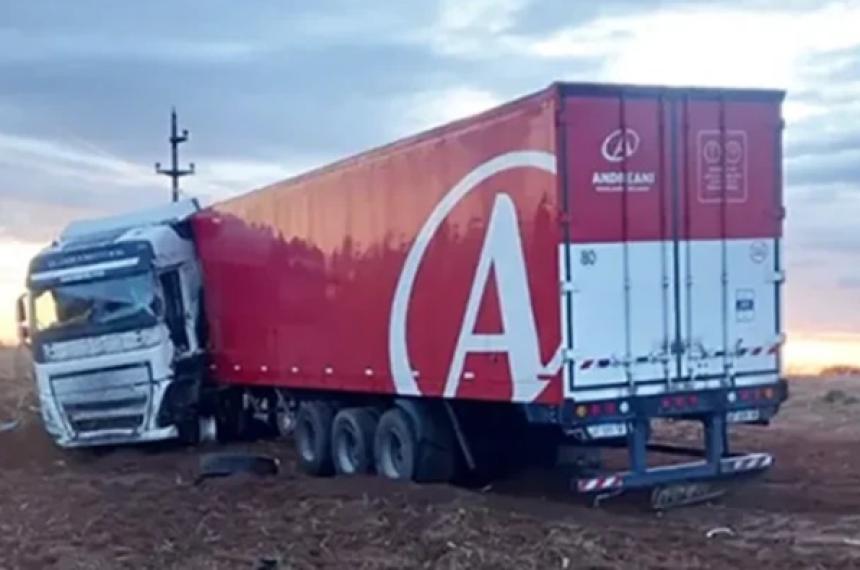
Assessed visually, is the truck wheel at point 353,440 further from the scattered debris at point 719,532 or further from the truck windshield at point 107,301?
the scattered debris at point 719,532

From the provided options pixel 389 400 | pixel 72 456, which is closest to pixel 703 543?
pixel 389 400

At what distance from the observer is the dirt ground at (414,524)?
10.9m

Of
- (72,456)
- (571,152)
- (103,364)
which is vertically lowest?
(72,456)

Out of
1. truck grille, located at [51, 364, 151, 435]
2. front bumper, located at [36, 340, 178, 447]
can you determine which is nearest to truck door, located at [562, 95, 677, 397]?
front bumper, located at [36, 340, 178, 447]

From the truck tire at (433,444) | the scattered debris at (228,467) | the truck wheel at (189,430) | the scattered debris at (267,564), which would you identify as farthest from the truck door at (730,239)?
the truck wheel at (189,430)

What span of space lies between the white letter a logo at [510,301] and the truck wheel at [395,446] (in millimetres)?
1944

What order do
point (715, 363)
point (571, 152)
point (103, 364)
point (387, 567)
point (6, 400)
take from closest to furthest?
point (387, 567), point (571, 152), point (715, 363), point (103, 364), point (6, 400)

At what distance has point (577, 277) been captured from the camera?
41.2 feet

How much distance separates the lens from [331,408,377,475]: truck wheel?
1662 cm

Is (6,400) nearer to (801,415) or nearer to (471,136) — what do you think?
(801,415)

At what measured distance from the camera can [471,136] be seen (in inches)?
543

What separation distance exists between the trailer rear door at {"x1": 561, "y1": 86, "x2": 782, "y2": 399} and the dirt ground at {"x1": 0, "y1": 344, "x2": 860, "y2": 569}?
1.27m

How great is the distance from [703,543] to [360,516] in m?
2.94

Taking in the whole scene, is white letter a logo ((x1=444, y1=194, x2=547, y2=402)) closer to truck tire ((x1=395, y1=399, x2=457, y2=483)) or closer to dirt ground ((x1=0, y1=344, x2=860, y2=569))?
dirt ground ((x1=0, y1=344, x2=860, y2=569))
